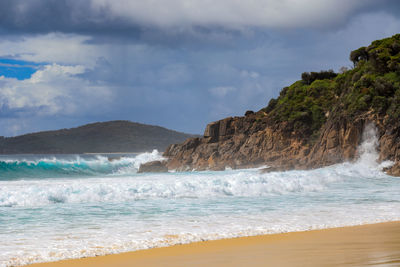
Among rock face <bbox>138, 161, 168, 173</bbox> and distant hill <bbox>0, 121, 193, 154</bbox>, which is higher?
distant hill <bbox>0, 121, 193, 154</bbox>

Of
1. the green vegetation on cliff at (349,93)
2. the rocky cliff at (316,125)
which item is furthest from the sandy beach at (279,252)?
the green vegetation on cliff at (349,93)

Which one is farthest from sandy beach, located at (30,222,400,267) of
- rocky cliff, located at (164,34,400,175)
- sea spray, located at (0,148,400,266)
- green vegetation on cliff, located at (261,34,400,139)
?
green vegetation on cliff, located at (261,34,400,139)

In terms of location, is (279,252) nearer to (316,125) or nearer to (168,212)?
(168,212)

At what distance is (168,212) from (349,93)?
1061 inches

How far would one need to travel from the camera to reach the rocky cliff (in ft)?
103

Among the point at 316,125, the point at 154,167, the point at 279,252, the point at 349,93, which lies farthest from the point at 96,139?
the point at 279,252

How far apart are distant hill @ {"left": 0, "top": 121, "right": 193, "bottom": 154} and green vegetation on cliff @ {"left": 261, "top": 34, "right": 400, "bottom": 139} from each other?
4584 inches

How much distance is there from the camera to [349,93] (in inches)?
1419

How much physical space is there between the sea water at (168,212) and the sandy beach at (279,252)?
1.71 feet

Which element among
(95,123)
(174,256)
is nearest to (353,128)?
(174,256)

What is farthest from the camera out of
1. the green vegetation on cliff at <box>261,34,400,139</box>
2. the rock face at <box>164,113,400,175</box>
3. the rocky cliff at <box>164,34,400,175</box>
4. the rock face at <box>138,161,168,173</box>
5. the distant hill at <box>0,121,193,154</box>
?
the distant hill at <box>0,121,193,154</box>

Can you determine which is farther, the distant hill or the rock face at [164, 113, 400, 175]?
the distant hill

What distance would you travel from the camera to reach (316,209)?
1274 cm

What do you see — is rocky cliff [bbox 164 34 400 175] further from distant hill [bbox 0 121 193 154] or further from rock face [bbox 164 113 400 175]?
distant hill [bbox 0 121 193 154]
